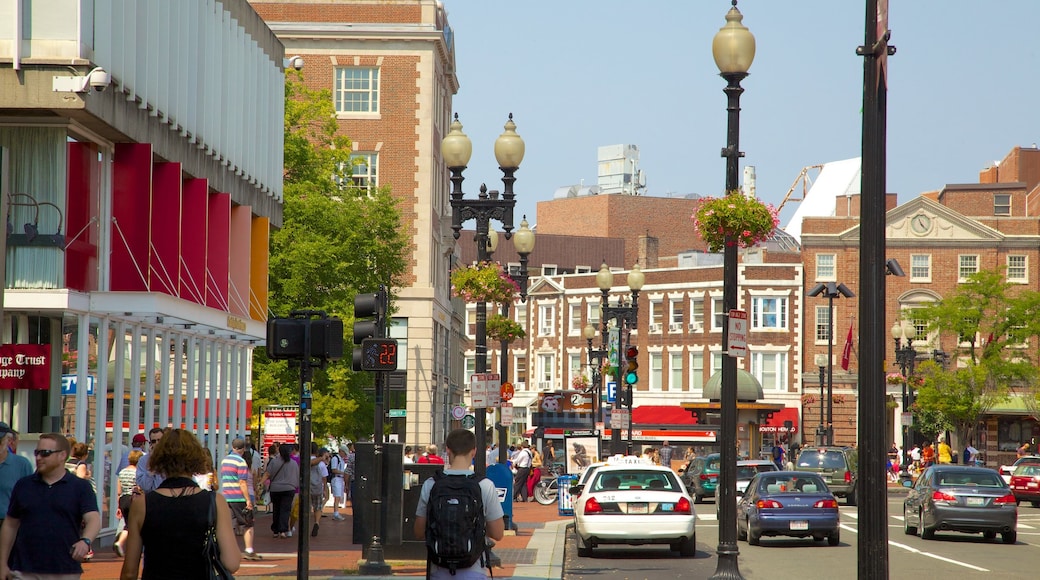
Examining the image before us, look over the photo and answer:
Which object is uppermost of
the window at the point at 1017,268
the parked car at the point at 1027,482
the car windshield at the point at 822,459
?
the window at the point at 1017,268

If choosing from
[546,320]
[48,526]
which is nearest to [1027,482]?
[48,526]

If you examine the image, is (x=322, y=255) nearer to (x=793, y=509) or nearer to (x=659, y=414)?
(x=793, y=509)

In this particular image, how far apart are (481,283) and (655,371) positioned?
6380 centimetres

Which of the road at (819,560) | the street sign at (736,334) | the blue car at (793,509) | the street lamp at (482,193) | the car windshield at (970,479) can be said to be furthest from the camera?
the car windshield at (970,479)

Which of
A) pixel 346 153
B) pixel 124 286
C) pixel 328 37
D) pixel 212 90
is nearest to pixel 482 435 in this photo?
pixel 124 286

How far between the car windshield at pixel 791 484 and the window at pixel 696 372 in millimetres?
59579

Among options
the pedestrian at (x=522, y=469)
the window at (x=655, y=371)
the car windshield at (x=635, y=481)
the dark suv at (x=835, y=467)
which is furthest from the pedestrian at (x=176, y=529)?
the window at (x=655, y=371)

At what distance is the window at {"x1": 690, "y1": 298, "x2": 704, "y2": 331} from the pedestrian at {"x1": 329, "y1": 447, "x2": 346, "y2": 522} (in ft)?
143

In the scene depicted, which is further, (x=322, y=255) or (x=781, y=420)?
(x=781, y=420)

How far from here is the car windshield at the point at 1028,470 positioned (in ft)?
148

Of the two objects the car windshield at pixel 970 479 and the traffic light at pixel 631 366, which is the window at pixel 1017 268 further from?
the car windshield at pixel 970 479

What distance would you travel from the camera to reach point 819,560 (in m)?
23.7

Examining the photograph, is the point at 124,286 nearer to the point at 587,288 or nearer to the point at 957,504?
the point at 957,504

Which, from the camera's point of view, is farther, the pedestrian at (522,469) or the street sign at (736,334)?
the pedestrian at (522,469)
